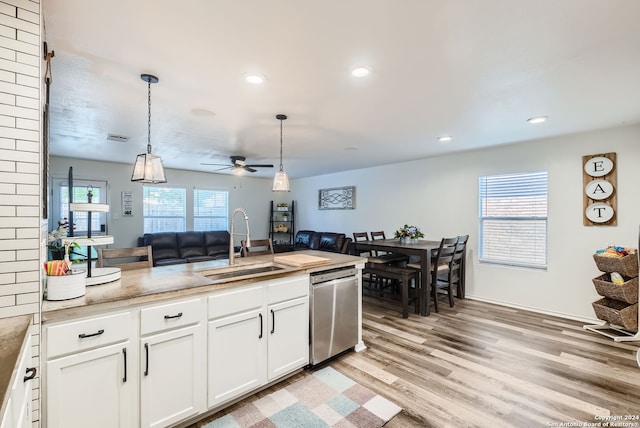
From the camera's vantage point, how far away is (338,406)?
2121 mm

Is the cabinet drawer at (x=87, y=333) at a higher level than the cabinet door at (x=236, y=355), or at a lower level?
higher

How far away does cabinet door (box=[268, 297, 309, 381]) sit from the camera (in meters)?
2.32

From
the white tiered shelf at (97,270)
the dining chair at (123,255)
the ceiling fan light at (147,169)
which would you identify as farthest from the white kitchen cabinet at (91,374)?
the ceiling fan light at (147,169)

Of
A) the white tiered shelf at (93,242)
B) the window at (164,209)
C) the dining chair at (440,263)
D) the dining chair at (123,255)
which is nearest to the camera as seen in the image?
the white tiered shelf at (93,242)

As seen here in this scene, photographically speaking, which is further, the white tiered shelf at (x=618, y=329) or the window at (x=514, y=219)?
the window at (x=514, y=219)

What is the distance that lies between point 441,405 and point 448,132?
2.93 meters

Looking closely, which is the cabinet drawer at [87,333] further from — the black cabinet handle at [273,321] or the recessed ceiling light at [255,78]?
the recessed ceiling light at [255,78]

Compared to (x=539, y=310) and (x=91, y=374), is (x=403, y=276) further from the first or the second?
(x=91, y=374)

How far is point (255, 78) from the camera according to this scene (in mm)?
2229

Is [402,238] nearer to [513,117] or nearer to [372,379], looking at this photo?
[513,117]

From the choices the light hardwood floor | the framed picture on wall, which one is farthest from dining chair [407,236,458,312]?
the framed picture on wall

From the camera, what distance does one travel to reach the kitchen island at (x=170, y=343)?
1.48 metres

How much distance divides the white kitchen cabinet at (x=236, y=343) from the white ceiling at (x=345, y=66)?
1.64 meters

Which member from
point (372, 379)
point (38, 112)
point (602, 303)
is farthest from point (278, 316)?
point (602, 303)
